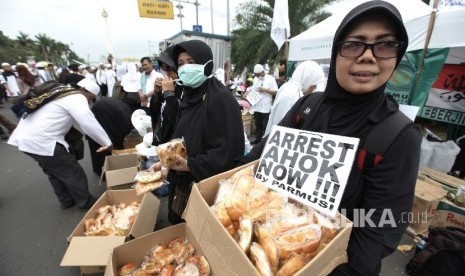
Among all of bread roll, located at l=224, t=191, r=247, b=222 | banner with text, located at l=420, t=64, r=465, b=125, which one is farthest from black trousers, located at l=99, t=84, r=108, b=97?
bread roll, located at l=224, t=191, r=247, b=222

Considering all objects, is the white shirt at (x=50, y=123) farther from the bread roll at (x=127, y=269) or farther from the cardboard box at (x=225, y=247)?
the cardboard box at (x=225, y=247)

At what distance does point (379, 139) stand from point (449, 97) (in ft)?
17.0

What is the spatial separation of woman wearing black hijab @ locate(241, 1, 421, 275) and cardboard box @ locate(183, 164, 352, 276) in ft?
0.53

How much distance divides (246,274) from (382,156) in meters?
0.71

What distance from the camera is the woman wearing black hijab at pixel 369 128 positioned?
3.17 feet

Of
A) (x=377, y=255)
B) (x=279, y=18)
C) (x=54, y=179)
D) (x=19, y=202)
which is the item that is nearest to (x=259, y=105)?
(x=279, y=18)

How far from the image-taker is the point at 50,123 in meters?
3.20

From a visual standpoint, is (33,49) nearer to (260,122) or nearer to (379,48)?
(260,122)

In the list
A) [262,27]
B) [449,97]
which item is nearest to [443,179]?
[449,97]

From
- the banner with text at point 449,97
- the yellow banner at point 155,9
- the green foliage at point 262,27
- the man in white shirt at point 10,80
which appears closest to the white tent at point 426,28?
the banner with text at point 449,97

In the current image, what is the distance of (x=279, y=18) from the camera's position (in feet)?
19.0

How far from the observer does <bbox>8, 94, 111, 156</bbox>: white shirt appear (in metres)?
3.17

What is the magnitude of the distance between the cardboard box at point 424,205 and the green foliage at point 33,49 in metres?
47.1

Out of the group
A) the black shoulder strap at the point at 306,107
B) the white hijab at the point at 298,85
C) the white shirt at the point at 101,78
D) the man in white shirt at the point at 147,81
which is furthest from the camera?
the white shirt at the point at 101,78
